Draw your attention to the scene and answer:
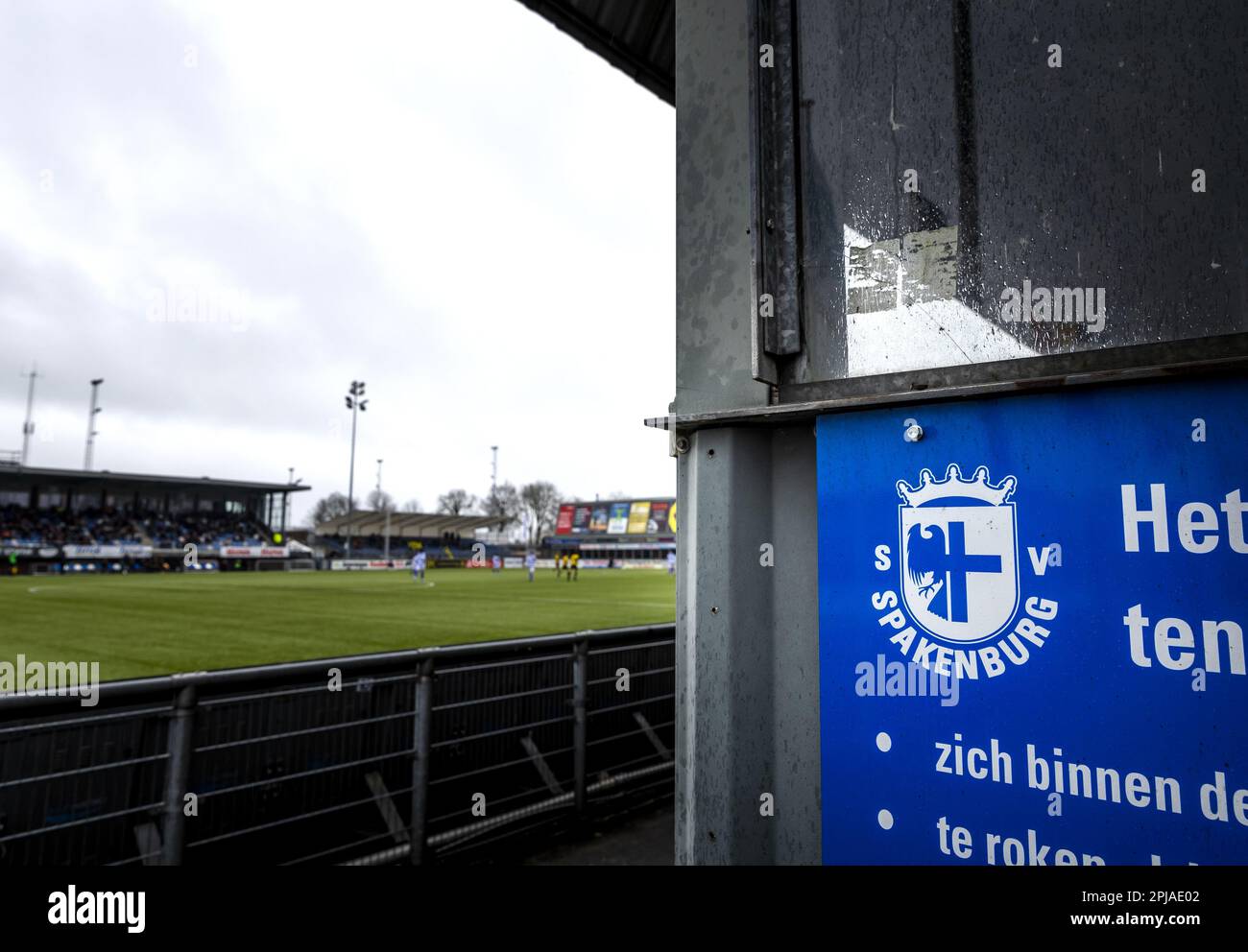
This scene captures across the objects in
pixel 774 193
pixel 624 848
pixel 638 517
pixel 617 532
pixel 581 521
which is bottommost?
pixel 624 848

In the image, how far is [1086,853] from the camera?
1770 millimetres

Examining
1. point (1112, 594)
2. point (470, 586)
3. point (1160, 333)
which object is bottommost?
point (470, 586)

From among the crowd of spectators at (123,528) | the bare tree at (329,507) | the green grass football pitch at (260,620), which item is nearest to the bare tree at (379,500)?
the bare tree at (329,507)

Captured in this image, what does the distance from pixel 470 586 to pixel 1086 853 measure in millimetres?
30797

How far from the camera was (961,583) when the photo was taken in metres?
1.98

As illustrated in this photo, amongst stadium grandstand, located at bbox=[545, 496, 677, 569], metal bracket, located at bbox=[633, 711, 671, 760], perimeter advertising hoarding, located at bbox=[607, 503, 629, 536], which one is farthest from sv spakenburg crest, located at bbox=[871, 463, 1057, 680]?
perimeter advertising hoarding, located at bbox=[607, 503, 629, 536]

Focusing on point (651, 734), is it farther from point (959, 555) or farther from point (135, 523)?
point (135, 523)

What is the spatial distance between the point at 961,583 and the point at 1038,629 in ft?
0.70

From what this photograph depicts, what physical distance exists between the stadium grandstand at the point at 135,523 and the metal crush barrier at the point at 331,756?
48.0 meters

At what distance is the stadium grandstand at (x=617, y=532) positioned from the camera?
82250 millimetres

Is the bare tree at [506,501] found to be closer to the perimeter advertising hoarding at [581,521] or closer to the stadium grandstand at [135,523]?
the perimeter advertising hoarding at [581,521]

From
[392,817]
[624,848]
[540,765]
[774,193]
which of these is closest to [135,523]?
[540,765]

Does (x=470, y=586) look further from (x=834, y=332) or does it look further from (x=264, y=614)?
(x=834, y=332)
